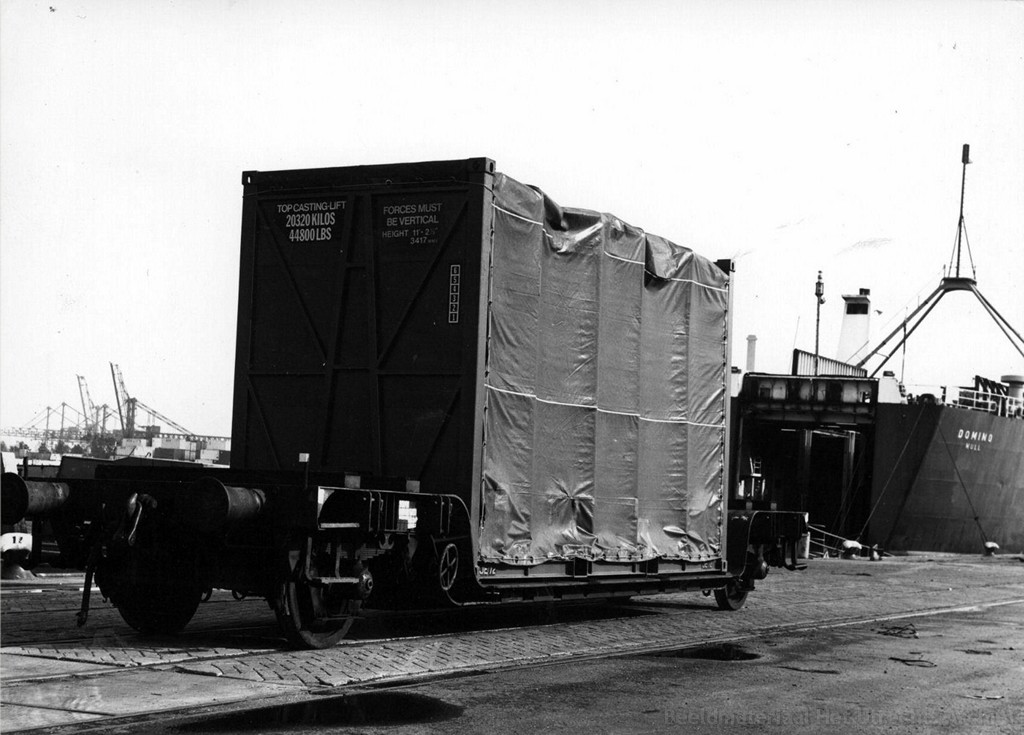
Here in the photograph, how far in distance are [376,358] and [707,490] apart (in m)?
5.34

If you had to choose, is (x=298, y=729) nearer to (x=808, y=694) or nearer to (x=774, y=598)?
(x=808, y=694)

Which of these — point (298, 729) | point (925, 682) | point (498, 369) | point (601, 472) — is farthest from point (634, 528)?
point (298, 729)

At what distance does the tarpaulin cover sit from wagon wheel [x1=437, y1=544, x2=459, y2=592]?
324 millimetres

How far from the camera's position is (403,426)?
1135 cm

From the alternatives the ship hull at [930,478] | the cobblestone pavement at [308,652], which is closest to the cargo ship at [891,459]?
the ship hull at [930,478]

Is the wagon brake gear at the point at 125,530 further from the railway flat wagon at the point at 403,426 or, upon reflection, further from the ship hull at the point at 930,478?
the ship hull at the point at 930,478

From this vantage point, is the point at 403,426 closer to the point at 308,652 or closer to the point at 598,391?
the point at 308,652

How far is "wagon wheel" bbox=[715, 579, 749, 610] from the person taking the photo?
15.8 m

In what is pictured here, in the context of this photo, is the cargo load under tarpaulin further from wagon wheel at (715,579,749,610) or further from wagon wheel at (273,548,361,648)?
wagon wheel at (715,579,749,610)

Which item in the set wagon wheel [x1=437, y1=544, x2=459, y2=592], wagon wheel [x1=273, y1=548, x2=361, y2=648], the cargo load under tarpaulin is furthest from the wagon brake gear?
wagon wheel [x1=437, y1=544, x2=459, y2=592]

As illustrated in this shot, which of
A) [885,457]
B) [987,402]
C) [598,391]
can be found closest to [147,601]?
[598,391]

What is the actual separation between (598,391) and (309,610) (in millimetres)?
4212

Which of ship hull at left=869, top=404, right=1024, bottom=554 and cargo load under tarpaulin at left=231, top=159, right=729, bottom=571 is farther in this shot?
ship hull at left=869, top=404, right=1024, bottom=554

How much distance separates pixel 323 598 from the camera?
404 inches
